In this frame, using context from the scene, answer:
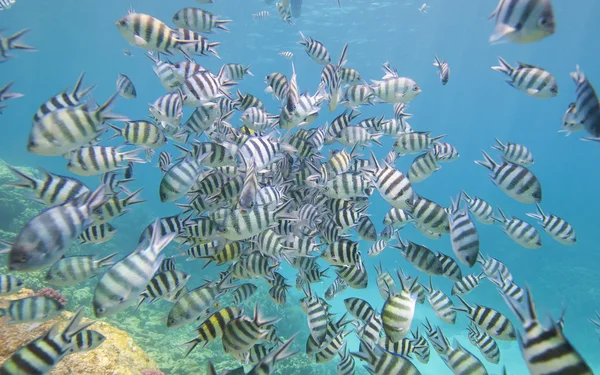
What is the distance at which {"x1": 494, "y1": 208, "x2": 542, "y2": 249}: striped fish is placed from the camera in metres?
5.13

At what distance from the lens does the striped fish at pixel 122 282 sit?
253cm

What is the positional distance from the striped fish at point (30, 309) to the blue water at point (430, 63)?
472 cm

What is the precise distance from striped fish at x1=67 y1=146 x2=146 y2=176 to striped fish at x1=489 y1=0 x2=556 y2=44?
12.2ft

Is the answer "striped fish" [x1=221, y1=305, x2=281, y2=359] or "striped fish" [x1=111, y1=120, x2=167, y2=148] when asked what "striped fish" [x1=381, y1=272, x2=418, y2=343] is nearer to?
"striped fish" [x1=221, y1=305, x2=281, y2=359]

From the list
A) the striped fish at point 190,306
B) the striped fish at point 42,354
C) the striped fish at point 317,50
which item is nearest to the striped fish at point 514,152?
the striped fish at point 317,50

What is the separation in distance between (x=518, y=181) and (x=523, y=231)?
1537mm

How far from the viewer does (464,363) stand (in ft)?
10.6

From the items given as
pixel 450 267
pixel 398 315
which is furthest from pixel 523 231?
pixel 398 315

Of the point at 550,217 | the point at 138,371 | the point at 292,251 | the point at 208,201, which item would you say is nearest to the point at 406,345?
the point at 292,251

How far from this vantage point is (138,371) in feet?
17.1

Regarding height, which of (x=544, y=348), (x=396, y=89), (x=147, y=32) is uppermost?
(x=147, y=32)

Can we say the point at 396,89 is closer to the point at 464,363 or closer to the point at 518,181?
the point at 518,181

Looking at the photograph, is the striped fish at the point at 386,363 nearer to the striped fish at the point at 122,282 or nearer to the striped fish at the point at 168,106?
the striped fish at the point at 122,282

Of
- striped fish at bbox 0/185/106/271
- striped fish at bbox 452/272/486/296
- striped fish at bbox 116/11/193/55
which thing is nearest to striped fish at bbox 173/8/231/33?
striped fish at bbox 116/11/193/55
